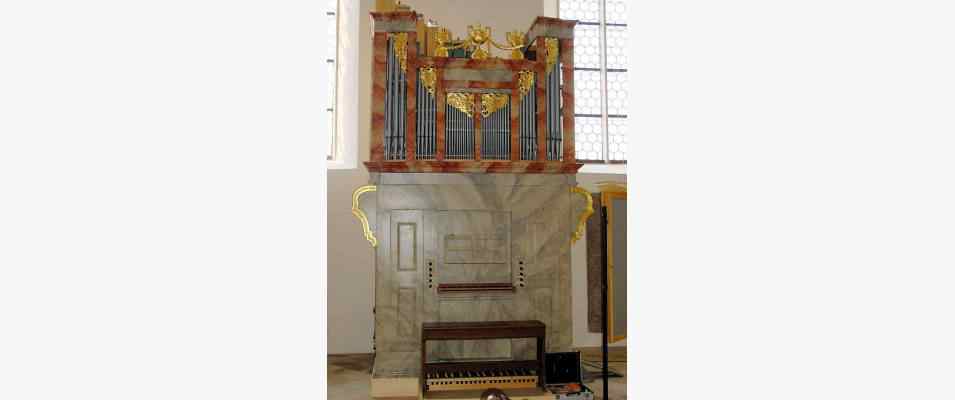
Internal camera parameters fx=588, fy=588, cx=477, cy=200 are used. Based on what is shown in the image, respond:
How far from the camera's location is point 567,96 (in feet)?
23.3

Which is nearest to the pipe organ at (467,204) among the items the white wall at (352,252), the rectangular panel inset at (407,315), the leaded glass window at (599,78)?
the rectangular panel inset at (407,315)

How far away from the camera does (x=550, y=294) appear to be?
22.4ft

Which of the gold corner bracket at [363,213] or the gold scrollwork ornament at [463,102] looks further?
the gold scrollwork ornament at [463,102]

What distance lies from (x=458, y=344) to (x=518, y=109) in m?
2.83

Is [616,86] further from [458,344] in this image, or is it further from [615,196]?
[458,344]

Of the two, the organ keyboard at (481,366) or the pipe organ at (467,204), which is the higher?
the pipe organ at (467,204)

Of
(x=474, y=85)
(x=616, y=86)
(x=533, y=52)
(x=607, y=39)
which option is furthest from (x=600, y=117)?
(x=474, y=85)

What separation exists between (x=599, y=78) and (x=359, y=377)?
236 inches

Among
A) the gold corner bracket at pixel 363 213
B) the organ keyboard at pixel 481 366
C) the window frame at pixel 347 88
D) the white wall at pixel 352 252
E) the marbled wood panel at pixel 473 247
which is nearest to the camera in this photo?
the organ keyboard at pixel 481 366

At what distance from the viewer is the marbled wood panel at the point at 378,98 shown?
6703mm

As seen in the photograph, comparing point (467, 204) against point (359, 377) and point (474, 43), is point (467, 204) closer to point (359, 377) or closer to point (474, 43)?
point (474, 43)

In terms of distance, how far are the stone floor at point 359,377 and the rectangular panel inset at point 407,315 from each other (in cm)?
78

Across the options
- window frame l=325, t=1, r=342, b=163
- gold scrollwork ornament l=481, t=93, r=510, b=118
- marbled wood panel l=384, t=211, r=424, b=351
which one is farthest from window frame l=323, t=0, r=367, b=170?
gold scrollwork ornament l=481, t=93, r=510, b=118

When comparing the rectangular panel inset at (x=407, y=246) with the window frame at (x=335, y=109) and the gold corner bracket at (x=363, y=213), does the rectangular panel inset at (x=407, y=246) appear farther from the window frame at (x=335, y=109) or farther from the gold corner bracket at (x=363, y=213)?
the window frame at (x=335, y=109)
